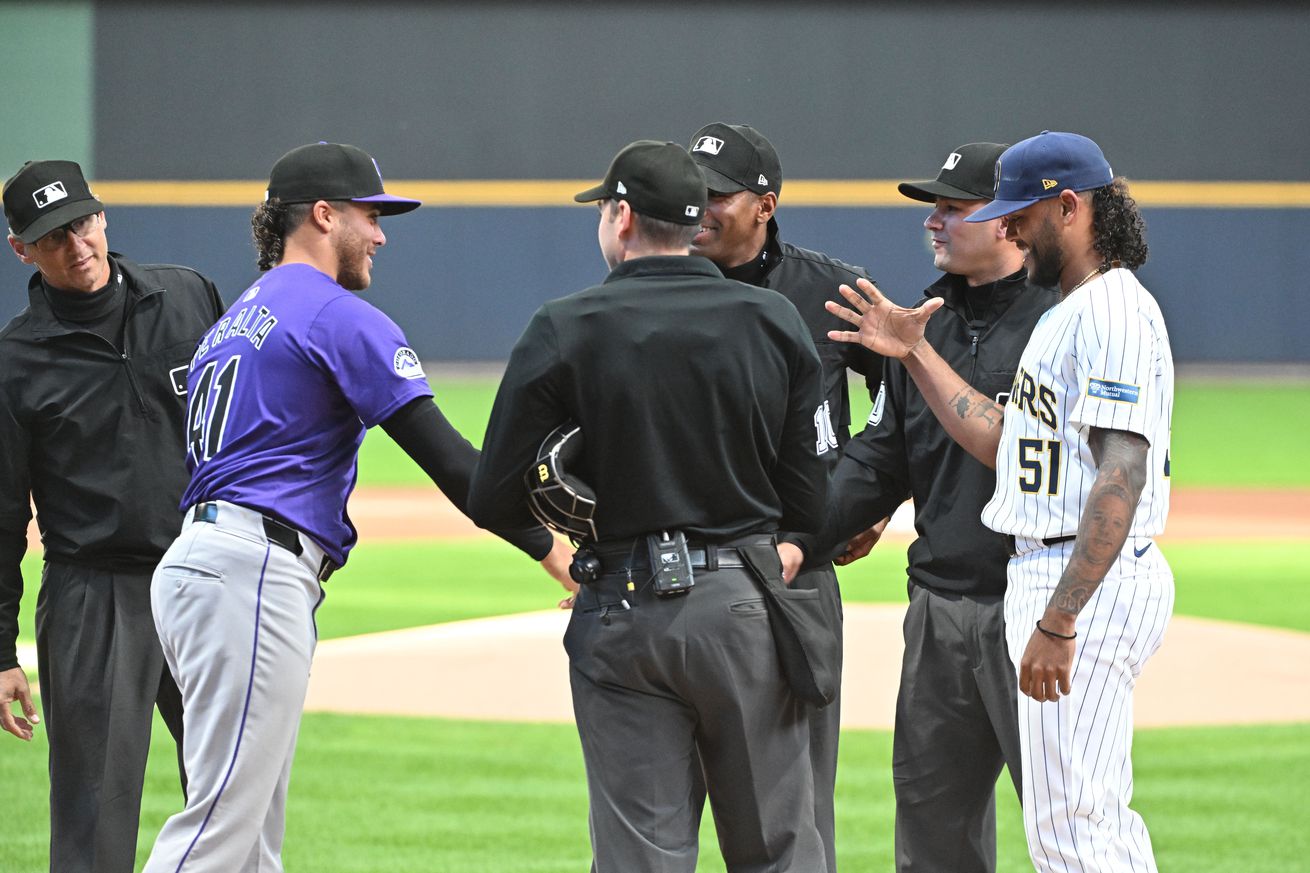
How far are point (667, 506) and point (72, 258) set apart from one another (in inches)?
86.1

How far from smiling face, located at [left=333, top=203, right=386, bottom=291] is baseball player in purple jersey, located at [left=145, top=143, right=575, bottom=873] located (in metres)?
0.13

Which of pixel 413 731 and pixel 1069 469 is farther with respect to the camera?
pixel 413 731

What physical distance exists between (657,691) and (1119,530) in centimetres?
107

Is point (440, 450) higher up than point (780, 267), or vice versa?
point (780, 267)

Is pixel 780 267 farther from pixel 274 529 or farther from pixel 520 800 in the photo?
pixel 520 800

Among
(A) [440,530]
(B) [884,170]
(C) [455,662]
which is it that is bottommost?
(A) [440,530]

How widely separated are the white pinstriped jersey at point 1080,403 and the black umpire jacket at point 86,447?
8.03 feet

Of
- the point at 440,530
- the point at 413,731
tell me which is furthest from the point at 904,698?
the point at 440,530

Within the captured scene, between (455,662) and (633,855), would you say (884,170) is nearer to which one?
(455,662)

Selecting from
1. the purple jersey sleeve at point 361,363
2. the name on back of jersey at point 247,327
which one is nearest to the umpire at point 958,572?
the purple jersey sleeve at point 361,363

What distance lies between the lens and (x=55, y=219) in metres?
4.45

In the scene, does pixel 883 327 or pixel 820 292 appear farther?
pixel 820 292

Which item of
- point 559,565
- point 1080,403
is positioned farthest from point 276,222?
point 1080,403

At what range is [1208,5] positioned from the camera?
27.8 metres
